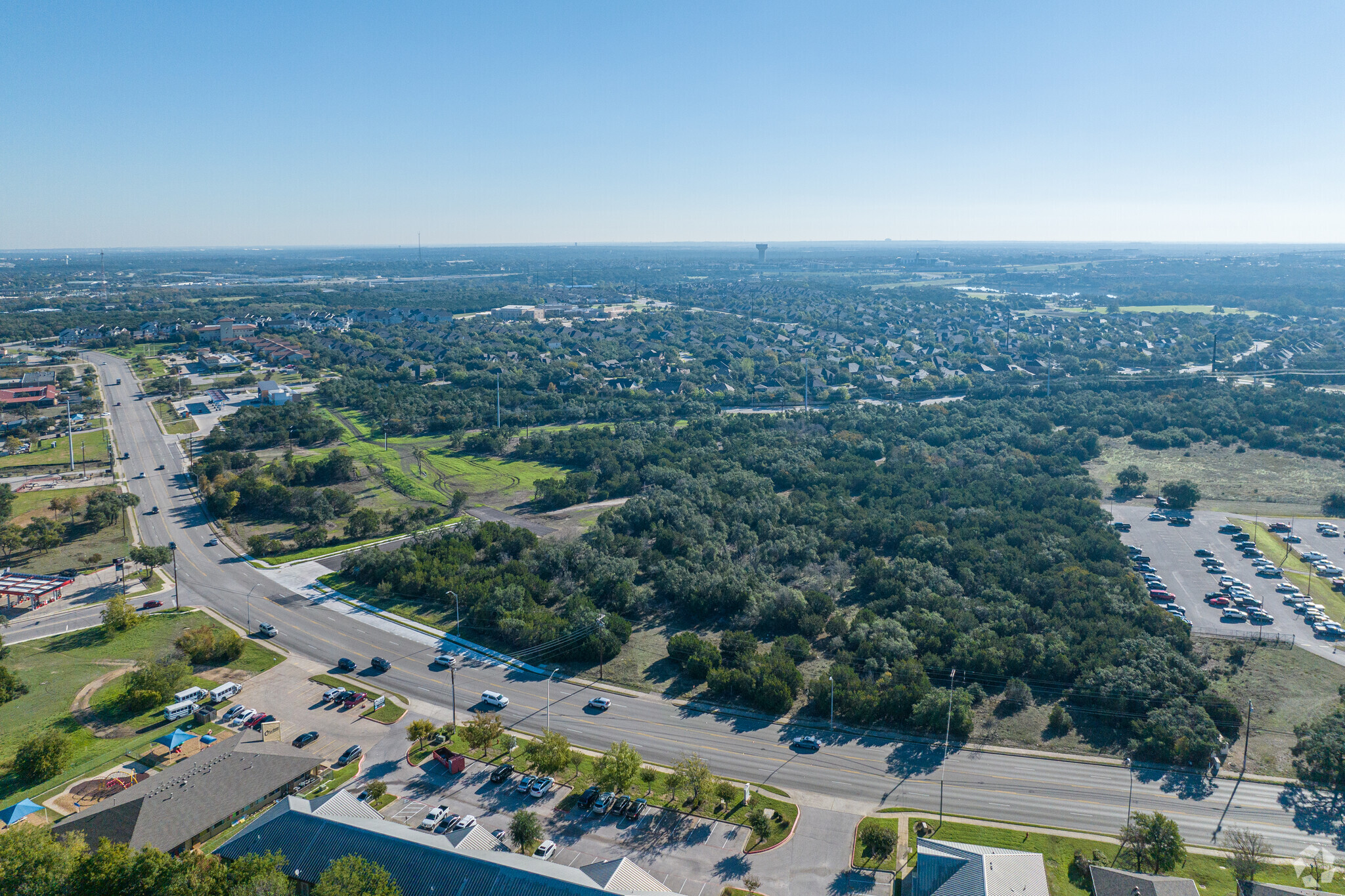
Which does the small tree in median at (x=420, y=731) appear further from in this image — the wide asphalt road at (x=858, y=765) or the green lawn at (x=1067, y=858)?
the green lawn at (x=1067, y=858)

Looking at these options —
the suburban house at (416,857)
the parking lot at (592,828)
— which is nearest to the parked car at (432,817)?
the parking lot at (592,828)

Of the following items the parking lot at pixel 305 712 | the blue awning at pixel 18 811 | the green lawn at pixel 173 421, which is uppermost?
the green lawn at pixel 173 421

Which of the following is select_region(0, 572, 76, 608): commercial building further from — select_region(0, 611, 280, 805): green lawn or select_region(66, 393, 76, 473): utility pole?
select_region(66, 393, 76, 473): utility pole

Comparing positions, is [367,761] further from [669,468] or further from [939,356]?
[939,356]

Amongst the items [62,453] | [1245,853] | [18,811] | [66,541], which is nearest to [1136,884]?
[1245,853]

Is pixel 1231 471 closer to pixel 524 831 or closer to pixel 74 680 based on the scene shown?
pixel 524 831

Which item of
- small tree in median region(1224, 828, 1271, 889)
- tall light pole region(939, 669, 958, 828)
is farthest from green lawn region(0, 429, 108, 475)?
small tree in median region(1224, 828, 1271, 889)
